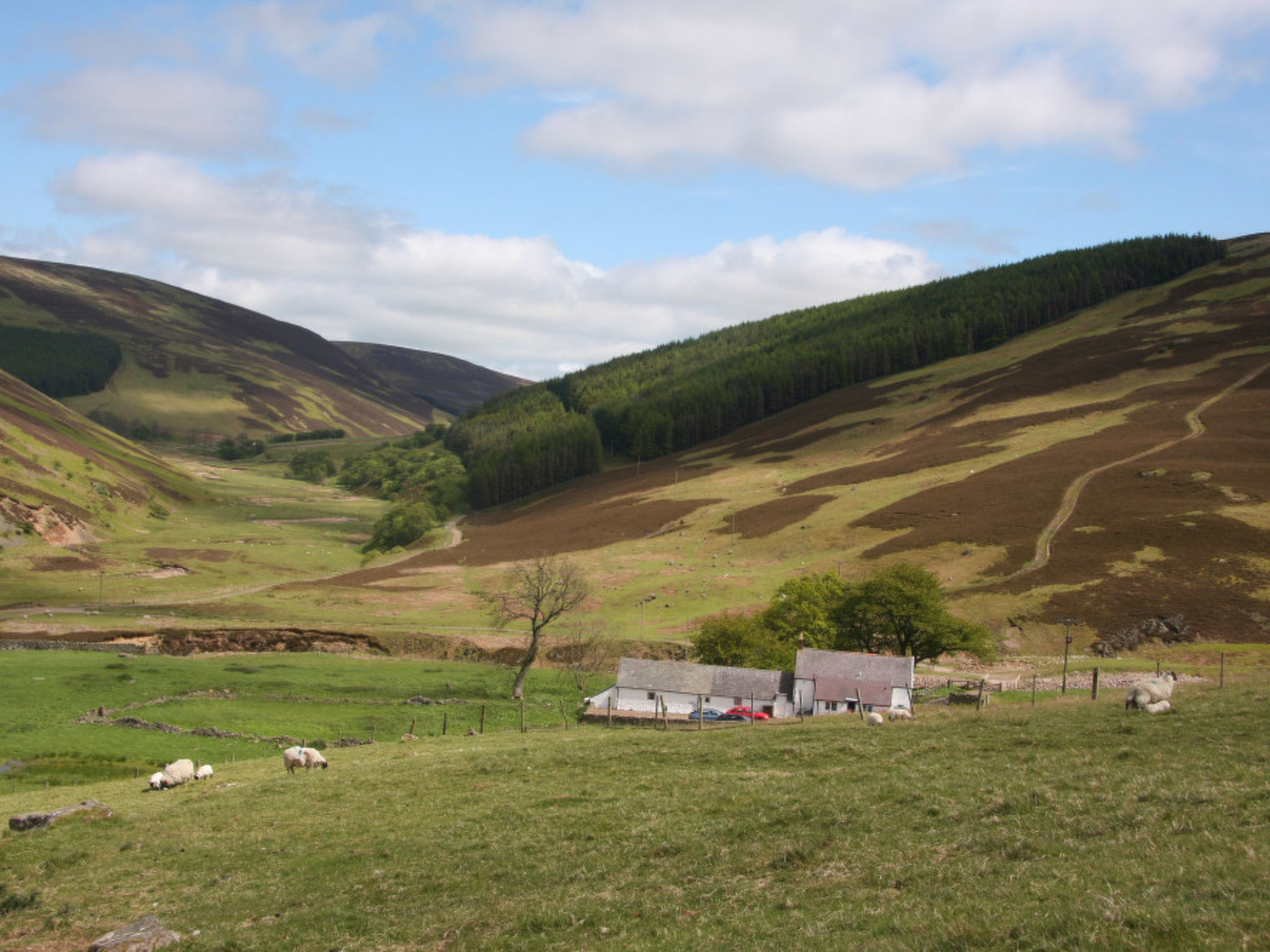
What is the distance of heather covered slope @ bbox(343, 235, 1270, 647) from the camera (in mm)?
83188

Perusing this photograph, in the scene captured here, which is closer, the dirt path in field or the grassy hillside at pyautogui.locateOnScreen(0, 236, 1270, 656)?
the grassy hillside at pyautogui.locateOnScreen(0, 236, 1270, 656)

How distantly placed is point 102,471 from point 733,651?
154m

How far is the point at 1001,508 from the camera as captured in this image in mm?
105250

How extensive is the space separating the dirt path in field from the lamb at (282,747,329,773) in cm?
7026

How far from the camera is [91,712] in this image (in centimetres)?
5569

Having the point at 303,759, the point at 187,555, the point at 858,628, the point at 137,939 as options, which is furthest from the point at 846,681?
the point at 187,555

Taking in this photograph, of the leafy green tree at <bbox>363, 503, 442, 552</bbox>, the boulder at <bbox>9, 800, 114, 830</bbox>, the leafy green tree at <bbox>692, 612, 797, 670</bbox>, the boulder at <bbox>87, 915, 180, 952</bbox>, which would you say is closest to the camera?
the boulder at <bbox>87, 915, 180, 952</bbox>

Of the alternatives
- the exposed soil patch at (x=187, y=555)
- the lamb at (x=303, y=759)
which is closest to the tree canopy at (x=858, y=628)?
the lamb at (x=303, y=759)

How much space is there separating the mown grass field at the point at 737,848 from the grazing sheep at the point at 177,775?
248 centimetres

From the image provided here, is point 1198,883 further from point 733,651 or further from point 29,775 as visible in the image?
point 733,651

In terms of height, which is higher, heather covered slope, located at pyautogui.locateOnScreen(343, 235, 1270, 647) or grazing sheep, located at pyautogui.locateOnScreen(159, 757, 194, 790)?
heather covered slope, located at pyautogui.locateOnScreen(343, 235, 1270, 647)

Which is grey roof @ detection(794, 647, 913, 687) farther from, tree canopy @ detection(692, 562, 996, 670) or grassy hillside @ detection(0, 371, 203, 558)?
grassy hillside @ detection(0, 371, 203, 558)

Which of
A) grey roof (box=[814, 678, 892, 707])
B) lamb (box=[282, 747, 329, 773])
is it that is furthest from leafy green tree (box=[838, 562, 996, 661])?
lamb (box=[282, 747, 329, 773])

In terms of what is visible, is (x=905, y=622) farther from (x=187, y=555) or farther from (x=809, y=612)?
(x=187, y=555)
